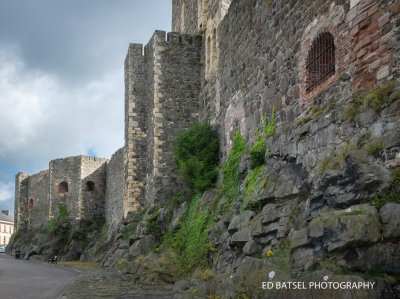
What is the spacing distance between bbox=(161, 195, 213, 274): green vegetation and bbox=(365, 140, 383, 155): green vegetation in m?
5.73

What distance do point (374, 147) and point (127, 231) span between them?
1347 cm

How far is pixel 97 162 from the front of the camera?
117 feet

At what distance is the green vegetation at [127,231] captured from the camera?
1842 cm

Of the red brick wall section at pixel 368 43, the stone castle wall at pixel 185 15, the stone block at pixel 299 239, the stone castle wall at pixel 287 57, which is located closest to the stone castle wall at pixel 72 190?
the stone castle wall at pixel 185 15

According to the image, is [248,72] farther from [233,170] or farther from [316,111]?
[316,111]

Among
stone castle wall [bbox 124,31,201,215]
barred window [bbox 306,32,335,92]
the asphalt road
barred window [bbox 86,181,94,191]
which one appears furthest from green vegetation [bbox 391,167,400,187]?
barred window [bbox 86,181,94,191]

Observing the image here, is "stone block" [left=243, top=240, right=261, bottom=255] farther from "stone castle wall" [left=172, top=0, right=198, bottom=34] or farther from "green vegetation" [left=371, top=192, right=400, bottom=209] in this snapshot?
"stone castle wall" [left=172, top=0, right=198, bottom=34]

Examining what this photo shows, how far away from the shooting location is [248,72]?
12891mm

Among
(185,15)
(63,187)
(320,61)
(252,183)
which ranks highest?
(185,15)

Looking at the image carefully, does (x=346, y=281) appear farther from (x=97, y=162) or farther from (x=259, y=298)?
(x=97, y=162)

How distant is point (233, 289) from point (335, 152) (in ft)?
9.26

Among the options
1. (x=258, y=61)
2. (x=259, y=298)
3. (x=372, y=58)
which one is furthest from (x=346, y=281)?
(x=258, y=61)

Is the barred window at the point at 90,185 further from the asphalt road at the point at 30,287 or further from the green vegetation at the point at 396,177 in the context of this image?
the green vegetation at the point at 396,177

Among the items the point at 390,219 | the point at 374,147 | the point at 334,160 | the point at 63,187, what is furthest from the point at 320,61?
the point at 63,187
